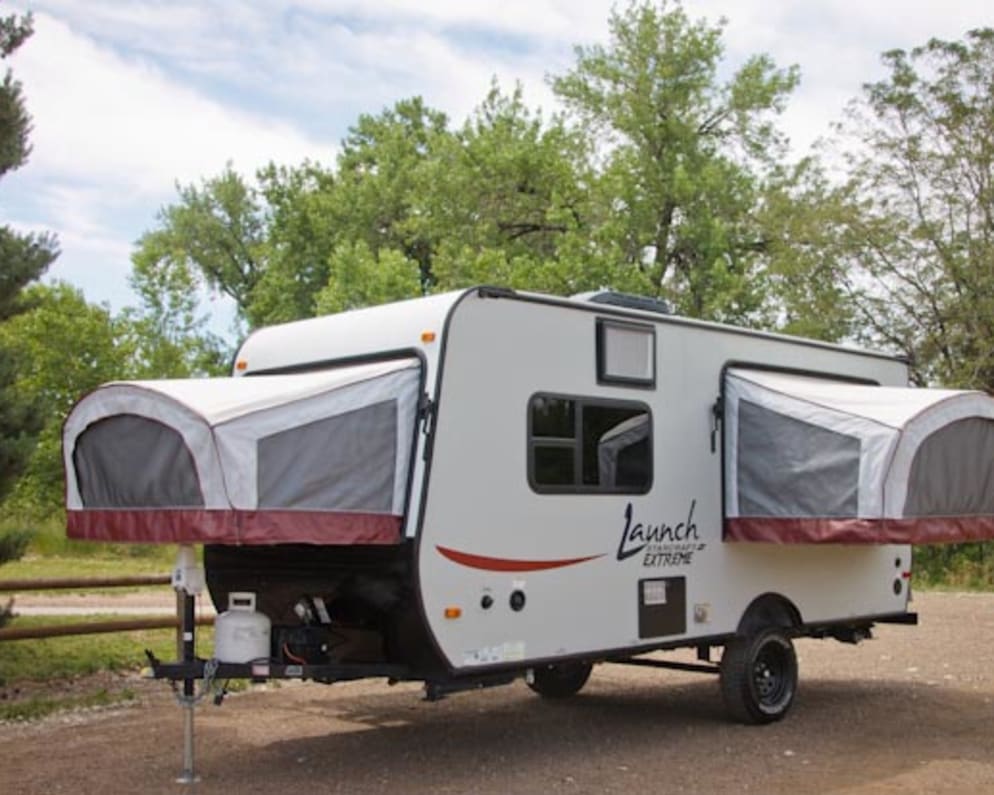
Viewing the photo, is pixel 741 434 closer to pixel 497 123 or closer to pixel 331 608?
pixel 331 608

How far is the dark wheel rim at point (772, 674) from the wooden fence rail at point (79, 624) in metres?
4.63

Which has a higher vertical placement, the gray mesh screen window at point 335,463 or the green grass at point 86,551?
the gray mesh screen window at point 335,463

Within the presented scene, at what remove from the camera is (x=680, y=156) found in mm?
32938

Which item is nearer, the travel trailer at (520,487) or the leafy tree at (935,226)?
the travel trailer at (520,487)

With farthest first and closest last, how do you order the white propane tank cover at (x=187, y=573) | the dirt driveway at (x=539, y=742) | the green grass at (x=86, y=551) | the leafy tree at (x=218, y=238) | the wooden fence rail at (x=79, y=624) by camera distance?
the leafy tree at (x=218, y=238) < the green grass at (x=86, y=551) < the wooden fence rail at (x=79, y=624) < the dirt driveway at (x=539, y=742) < the white propane tank cover at (x=187, y=573)

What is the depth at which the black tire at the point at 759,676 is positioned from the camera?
355 inches

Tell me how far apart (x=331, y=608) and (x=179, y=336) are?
40.9m

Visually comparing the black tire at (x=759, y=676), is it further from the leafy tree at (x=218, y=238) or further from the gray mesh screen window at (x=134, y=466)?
the leafy tree at (x=218, y=238)

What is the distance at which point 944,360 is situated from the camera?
25.5 meters

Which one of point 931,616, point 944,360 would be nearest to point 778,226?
point 944,360

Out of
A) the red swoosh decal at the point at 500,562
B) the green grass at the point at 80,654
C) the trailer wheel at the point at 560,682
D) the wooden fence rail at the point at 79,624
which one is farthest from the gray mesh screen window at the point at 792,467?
the green grass at the point at 80,654

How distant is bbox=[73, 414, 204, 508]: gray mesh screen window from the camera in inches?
258

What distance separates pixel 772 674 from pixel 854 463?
6.52 feet

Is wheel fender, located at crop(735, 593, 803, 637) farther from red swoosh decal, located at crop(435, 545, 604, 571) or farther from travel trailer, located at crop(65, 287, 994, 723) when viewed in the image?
red swoosh decal, located at crop(435, 545, 604, 571)
